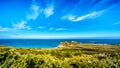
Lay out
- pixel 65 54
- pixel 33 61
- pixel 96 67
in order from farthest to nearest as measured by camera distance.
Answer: pixel 65 54 < pixel 33 61 < pixel 96 67

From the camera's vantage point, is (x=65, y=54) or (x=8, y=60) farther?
(x=65, y=54)

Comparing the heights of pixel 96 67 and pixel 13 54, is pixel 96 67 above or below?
below

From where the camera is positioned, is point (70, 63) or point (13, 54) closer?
point (70, 63)

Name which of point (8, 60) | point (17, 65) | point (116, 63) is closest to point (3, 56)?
point (8, 60)

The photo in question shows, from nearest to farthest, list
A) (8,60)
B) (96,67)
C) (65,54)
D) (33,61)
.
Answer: (96,67), (33,61), (8,60), (65,54)

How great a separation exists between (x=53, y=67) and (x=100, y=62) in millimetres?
2437

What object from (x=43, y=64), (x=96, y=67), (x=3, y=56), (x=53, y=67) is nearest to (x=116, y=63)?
(x=96, y=67)

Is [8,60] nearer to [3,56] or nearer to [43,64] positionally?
[3,56]

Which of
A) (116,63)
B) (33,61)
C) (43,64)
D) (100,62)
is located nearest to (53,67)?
(43,64)

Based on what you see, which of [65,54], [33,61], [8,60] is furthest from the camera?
[65,54]

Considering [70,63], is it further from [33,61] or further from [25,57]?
[25,57]

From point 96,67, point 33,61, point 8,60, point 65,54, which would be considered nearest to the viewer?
point 96,67

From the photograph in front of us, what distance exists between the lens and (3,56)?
977 cm

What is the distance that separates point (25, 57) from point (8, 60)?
113cm
